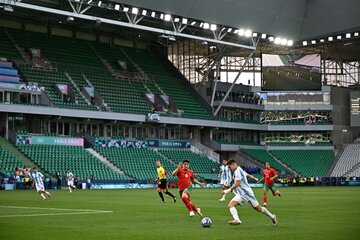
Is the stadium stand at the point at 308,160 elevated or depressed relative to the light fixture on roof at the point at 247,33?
depressed

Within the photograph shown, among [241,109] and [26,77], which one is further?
[241,109]

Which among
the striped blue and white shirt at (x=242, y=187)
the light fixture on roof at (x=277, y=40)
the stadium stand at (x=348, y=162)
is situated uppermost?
the light fixture on roof at (x=277, y=40)

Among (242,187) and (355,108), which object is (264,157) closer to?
(355,108)

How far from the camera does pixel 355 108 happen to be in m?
97.9

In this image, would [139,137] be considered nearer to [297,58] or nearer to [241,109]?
[241,109]

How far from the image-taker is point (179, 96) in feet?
285

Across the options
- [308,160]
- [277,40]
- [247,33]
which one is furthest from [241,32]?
[308,160]

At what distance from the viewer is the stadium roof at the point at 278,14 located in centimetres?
6912

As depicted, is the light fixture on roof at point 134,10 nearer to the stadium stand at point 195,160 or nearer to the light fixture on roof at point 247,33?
the light fixture on roof at point 247,33

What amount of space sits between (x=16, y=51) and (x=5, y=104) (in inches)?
427

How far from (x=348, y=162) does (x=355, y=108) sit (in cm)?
931

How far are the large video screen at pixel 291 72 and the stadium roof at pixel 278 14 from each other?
13749 mm

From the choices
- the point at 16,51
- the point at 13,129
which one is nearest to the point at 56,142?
the point at 13,129

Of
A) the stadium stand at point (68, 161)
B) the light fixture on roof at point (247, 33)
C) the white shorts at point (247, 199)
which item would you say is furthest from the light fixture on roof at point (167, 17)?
the white shorts at point (247, 199)
